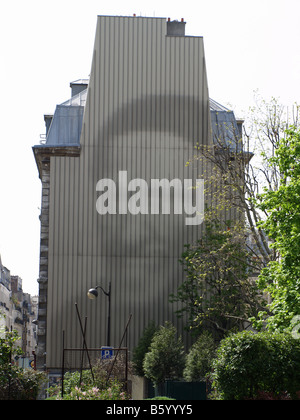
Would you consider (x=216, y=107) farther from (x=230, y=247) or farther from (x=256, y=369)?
(x=256, y=369)

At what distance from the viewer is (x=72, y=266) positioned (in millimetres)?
37219

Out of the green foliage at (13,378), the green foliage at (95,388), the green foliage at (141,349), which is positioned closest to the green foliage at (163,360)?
the green foliage at (141,349)

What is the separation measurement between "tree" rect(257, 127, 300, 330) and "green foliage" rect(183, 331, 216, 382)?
22.1 feet

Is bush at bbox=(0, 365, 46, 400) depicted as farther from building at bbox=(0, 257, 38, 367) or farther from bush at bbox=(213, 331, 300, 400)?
building at bbox=(0, 257, 38, 367)

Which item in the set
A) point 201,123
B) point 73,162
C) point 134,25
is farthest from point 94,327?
point 134,25

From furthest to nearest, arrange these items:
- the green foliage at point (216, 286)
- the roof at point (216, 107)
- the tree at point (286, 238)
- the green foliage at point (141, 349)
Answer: the roof at point (216, 107)
the green foliage at point (141, 349)
the green foliage at point (216, 286)
the tree at point (286, 238)

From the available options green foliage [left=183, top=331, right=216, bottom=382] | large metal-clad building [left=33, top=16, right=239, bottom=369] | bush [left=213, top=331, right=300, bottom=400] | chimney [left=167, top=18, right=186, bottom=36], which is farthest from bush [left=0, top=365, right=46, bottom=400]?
chimney [left=167, top=18, right=186, bottom=36]

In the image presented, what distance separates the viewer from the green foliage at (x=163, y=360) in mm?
32656

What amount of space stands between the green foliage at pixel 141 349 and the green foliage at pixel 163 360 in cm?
173

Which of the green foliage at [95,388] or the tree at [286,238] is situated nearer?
the green foliage at [95,388]

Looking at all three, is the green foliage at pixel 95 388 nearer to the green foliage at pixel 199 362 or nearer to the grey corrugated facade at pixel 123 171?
the green foliage at pixel 199 362
